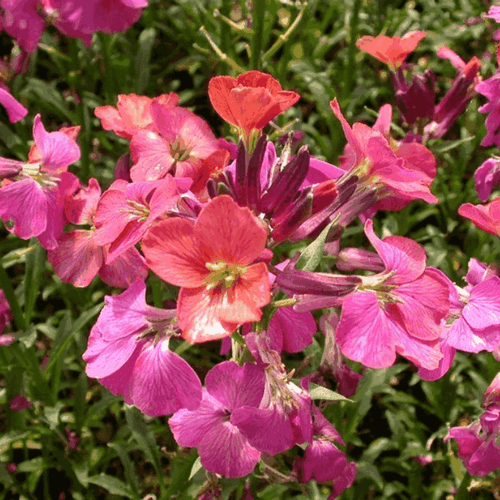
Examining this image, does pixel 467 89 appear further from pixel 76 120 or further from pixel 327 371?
pixel 76 120

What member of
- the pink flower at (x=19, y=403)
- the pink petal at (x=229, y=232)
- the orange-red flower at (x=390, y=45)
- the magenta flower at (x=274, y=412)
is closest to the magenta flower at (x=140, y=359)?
the magenta flower at (x=274, y=412)

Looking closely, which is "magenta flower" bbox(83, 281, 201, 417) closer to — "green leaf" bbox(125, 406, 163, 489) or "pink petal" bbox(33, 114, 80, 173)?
"pink petal" bbox(33, 114, 80, 173)

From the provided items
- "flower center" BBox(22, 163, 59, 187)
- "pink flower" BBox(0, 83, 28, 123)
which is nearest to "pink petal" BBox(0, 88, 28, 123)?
"pink flower" BBox(0, 83, 28, 123)

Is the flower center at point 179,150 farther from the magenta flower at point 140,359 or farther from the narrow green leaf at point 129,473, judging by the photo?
the narrow green leaf at point 129,473

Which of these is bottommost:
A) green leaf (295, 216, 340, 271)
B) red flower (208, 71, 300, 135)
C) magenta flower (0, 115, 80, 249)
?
magenta flower (0, 115, 80, 249)

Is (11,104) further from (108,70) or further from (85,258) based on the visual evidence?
(108,70)

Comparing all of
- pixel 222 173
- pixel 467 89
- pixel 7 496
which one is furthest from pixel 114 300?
pixel 7 496

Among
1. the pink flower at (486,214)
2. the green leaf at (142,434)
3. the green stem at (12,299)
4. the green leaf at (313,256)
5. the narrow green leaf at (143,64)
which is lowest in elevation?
the green leaf at (142,434)
